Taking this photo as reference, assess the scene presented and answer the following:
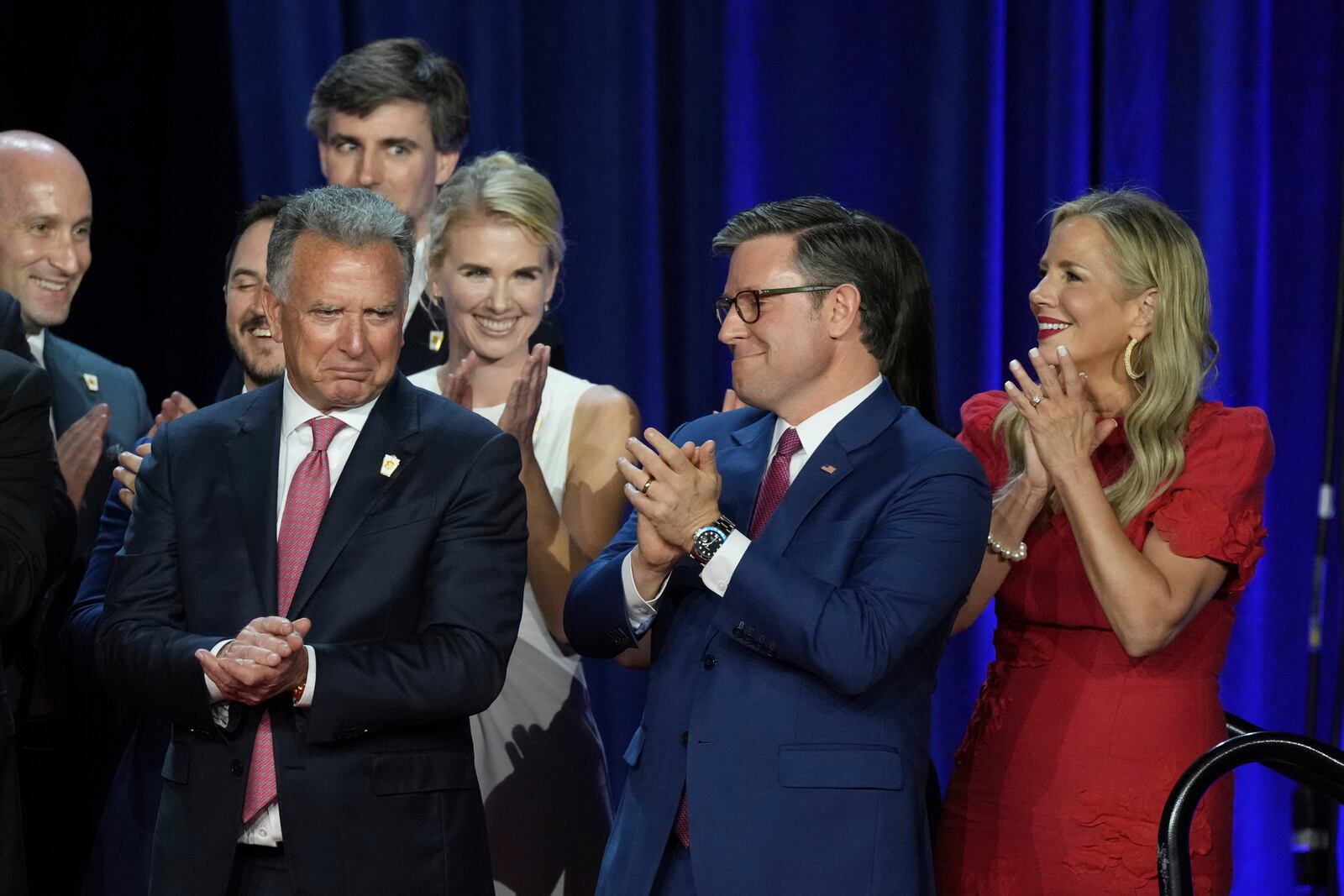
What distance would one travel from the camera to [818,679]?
2223 millimetres

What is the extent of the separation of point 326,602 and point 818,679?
72cm

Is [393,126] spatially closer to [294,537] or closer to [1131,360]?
[294,537]

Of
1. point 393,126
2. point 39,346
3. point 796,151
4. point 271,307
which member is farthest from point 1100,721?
point 39,346

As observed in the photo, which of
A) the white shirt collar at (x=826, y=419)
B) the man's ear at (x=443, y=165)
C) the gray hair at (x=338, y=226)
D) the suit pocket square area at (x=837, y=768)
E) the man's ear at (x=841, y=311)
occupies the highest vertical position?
the man's ear at (x=443, y=165)

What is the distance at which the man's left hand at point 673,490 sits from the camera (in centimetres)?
221

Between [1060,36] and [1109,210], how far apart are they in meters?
1.22

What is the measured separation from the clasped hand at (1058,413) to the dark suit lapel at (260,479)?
121cm

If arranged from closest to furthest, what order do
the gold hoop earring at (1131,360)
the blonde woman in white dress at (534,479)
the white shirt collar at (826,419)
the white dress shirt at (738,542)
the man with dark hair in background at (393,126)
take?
the white dress shirt at (738,542), the white shirt collar at (826,419), the gold hoop earring at (1131,360), the blonde woman in white dress at (534,479), the man with dark hair in background at (393,126)

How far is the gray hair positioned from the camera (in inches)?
95.9

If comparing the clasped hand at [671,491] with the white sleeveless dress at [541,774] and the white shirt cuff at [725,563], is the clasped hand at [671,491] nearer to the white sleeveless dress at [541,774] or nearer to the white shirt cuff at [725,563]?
the white shirt cuff at [725,563]

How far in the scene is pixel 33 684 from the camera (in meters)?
3.12

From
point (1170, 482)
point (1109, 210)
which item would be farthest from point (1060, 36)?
point (1170, 482)

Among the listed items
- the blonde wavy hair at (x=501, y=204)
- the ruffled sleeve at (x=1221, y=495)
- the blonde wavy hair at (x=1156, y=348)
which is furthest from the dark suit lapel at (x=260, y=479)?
the ruffled sleeve at (x=1221, y=495)

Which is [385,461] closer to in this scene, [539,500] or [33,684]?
[539,500]
